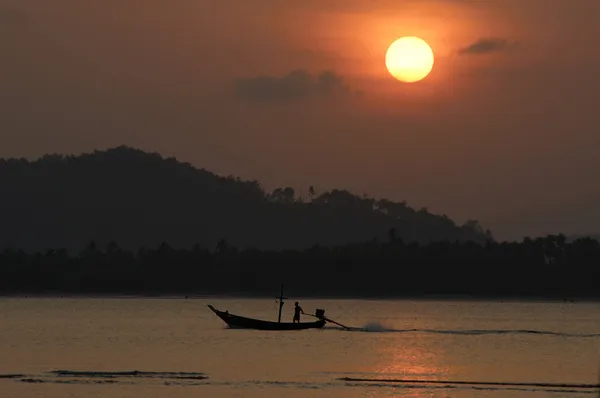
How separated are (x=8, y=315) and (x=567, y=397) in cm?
11684

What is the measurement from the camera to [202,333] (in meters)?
118

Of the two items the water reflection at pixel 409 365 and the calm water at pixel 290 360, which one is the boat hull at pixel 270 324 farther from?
the water reflection at pixel 409 365

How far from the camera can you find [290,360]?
83.2m

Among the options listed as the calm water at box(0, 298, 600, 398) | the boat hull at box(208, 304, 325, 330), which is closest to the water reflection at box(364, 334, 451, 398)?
the calm water at box(0, 298, 600, 398)

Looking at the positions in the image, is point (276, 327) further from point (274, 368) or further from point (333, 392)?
point (333, 392)

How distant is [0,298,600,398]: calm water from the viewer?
63062 mm

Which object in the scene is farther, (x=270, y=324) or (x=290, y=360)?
(x=270, y=324)

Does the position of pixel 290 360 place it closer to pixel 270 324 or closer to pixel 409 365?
pixel 409 365

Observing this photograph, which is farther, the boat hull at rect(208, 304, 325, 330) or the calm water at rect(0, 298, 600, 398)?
the boat hull at rect(208, 304, 325, 330)

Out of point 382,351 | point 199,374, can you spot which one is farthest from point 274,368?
point 382,351

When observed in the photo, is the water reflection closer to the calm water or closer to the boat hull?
the calm water

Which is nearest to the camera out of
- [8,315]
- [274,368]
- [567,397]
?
[567,397]

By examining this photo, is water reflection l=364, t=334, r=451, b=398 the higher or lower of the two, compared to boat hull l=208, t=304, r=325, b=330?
lower

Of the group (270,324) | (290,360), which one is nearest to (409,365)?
(290,360)
